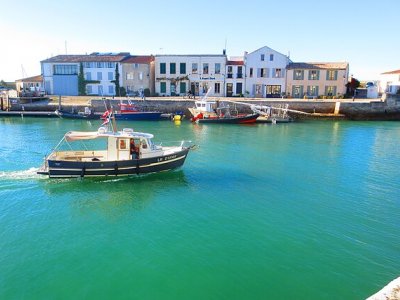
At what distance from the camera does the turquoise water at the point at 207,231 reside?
440 inches

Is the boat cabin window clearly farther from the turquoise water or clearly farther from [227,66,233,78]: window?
[227,66,233,78]: window

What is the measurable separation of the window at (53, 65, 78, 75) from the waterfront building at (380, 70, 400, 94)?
164 ft

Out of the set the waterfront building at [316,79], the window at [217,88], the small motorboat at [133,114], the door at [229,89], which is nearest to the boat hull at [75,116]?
the small motorboat at [133,114]

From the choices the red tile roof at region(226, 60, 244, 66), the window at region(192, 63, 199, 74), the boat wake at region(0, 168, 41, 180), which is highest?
the red tile roof at region(226, 60, 244, 66)

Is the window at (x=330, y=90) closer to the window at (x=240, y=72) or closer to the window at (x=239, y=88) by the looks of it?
the window at (x=239, y=88)

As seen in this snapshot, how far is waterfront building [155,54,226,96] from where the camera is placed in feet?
190

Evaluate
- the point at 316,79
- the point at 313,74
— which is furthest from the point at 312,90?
the point at 313,74

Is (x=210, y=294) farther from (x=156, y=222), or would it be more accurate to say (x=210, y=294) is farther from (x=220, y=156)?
(x=220, y=156)

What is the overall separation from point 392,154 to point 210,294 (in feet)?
78.4

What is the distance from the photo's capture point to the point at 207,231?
1455 cm

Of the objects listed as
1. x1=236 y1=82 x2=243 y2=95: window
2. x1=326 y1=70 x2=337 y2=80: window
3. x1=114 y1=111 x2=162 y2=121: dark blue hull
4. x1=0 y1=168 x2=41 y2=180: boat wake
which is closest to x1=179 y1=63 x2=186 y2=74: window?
x1=236 y1=82 x2=243 y2=95: window

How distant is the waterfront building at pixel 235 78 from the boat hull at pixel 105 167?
39.5 m

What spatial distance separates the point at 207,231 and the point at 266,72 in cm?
4692

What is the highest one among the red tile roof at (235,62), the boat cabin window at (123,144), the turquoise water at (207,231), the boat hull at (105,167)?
the red tile roof at (235,62)
